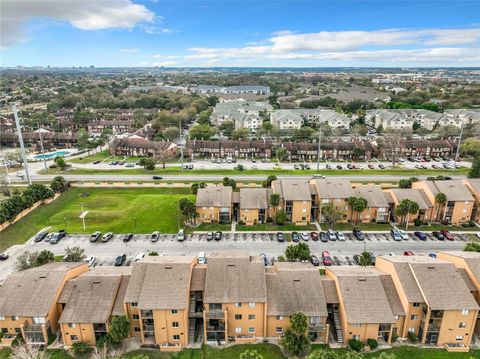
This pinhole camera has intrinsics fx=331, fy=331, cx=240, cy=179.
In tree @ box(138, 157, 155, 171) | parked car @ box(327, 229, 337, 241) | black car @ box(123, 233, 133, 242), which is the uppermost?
tree @ box(138, 157, 155, 171)

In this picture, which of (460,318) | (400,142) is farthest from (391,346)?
(400,142)

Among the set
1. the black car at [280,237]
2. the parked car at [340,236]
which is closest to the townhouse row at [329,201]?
the parked car at [340,236]

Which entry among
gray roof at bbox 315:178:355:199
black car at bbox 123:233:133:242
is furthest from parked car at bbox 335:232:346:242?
black car at bbox 123:233:133:242

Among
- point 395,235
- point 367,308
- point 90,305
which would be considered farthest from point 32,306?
point 395,235

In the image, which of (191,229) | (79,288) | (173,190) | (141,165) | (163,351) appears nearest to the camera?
(163,351)

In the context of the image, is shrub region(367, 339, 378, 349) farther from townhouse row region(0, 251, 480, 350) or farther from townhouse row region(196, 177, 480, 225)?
townhouse row region(196, 177, 480, 225)

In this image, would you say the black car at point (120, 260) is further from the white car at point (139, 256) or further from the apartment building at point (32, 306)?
the apartment building at point (32, 306)

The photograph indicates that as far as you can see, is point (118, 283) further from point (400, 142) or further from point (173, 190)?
point (400, 142)
